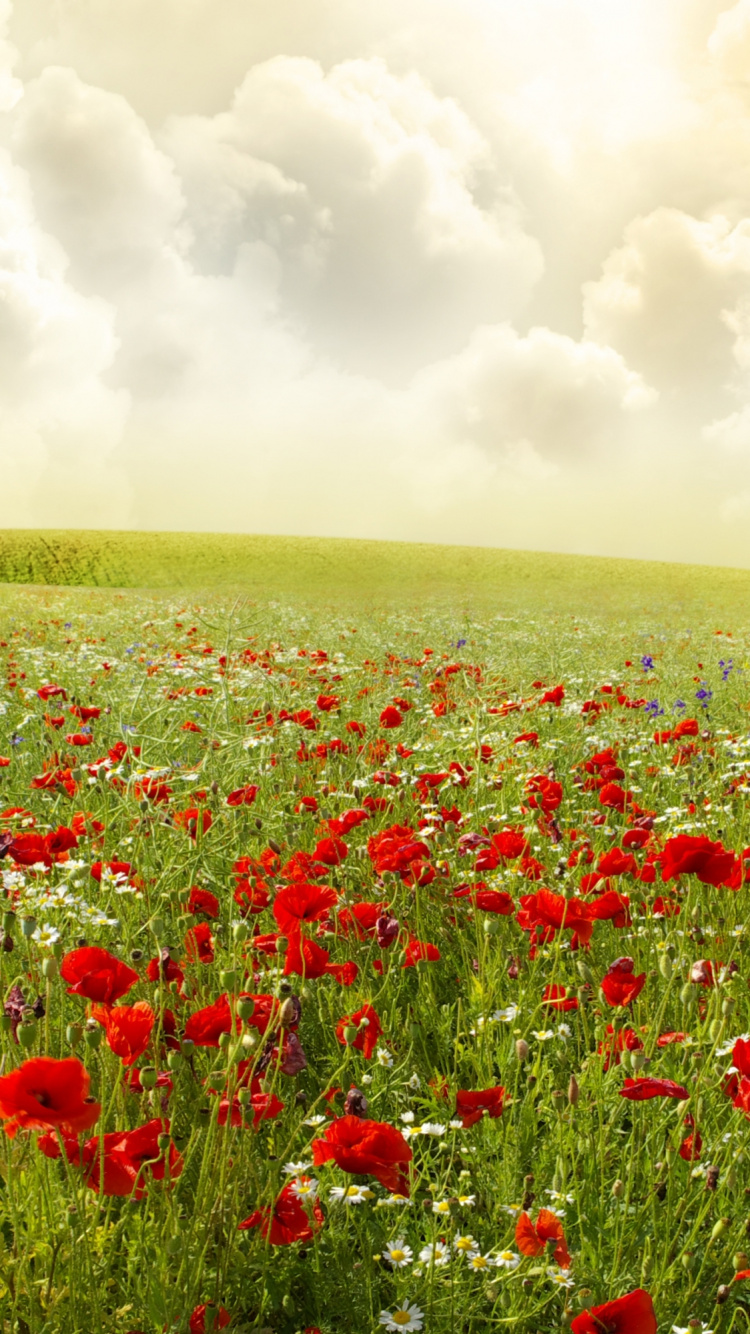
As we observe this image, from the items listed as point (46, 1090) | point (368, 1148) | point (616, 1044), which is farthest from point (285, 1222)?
point (616, 1044)

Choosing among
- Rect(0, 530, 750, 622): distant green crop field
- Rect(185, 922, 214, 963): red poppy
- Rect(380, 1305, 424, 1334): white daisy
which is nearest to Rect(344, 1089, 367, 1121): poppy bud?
Rect(380, 1305, 424, 1334): white daisy

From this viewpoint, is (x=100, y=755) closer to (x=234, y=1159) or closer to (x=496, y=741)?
(x=496, y=741)

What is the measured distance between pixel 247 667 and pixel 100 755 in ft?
10.4

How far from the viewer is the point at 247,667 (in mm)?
8453

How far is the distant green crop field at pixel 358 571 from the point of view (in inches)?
1511

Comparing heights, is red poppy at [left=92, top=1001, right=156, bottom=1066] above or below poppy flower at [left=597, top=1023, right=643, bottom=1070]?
above

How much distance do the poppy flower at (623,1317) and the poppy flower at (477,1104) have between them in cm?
49

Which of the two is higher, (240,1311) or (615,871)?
(615,871)

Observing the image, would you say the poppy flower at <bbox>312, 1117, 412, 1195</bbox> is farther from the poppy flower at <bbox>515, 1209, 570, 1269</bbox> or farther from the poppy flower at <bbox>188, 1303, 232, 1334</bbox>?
the poppy flower at <bbox>188, 1303, 232, 1334</bbox>

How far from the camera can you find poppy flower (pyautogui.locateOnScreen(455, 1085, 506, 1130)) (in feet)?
6.00

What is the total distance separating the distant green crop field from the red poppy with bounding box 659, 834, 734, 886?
30.5 metres

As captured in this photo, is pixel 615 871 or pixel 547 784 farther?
pixel 547 784

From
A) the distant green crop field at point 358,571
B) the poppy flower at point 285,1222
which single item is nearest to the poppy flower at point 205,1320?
the poppy flower at point 285,1222

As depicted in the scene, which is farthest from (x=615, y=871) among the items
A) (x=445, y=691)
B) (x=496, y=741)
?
(x=445, y=691)
